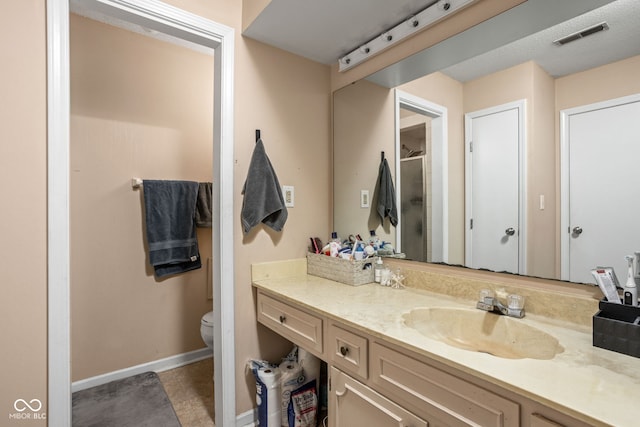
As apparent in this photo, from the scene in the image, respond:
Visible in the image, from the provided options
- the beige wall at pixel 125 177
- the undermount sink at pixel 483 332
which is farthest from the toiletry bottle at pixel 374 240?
the beige wall at pixel 125 177

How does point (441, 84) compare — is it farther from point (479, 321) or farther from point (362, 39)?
point (479, 321)

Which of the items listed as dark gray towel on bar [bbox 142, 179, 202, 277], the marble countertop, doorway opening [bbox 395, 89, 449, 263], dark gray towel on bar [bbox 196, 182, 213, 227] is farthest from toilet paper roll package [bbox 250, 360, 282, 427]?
dark gray towel on bar [bbox 196, 182, 213, 227]

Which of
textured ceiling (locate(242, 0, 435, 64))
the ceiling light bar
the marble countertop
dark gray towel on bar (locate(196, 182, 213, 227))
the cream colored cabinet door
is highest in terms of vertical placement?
textured ceiling (locate(242, 0, 435, 64))

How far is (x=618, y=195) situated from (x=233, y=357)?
1760 mm

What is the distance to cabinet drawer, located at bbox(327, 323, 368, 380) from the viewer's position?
103 cm

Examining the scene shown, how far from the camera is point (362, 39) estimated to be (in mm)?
1647

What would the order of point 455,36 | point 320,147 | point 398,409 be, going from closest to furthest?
point 398,409 → point 455,36 → point 320,147

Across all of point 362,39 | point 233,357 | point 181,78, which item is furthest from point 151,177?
point 362,39

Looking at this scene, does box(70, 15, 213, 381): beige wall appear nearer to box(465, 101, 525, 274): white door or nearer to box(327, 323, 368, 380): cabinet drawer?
box(327, 323, 368, 380): cabinet drawer

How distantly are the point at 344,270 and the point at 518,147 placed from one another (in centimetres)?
94

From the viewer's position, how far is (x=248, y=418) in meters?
1.65

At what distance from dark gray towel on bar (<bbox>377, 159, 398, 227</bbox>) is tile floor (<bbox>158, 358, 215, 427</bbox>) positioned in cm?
153

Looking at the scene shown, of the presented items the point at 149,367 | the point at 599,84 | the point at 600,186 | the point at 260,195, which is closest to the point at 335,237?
the point at 260,195

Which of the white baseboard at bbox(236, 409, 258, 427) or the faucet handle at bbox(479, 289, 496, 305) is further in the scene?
the white baseboard at bbox(236, 409, 258, 427)
